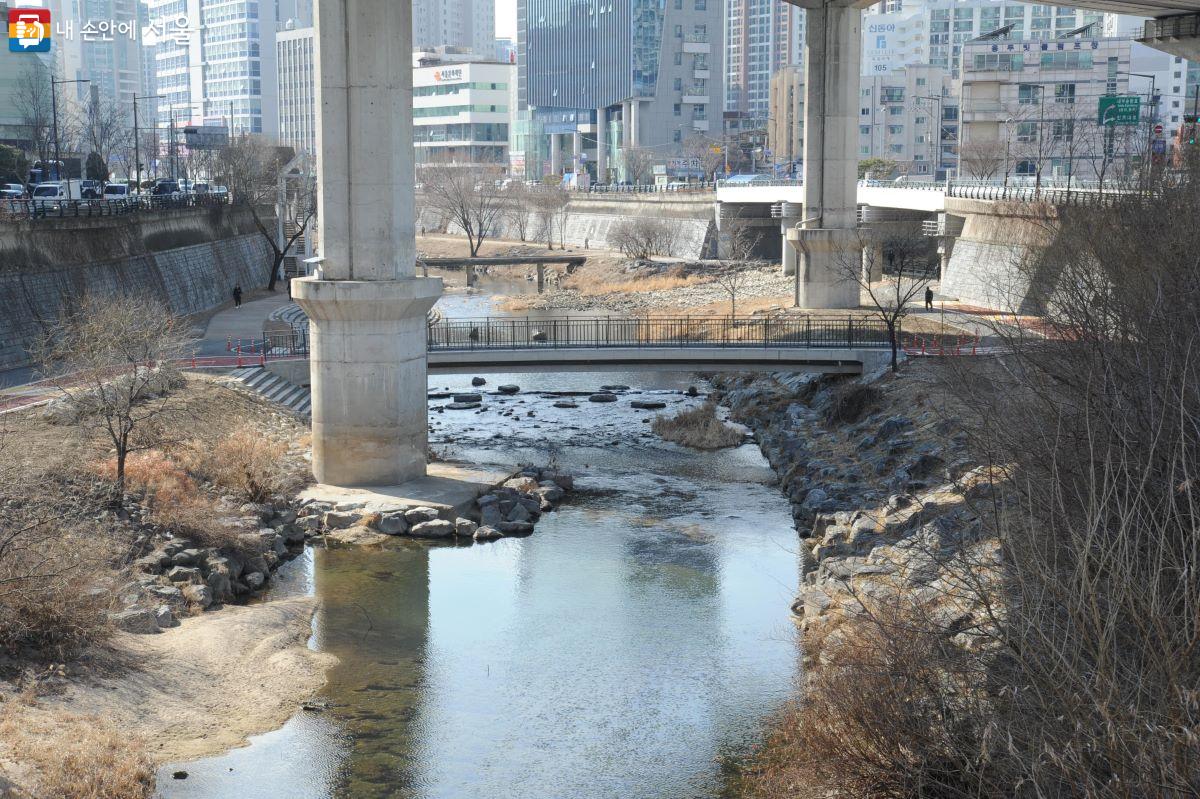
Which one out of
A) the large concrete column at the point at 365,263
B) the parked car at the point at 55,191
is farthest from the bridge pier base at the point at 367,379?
the parked car at the point at 55,191

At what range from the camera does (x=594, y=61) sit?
168m

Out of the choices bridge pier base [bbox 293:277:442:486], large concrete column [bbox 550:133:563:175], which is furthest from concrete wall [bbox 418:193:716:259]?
bridge pier base [bbox 293:277:442:486]

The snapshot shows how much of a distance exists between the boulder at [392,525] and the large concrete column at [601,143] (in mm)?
136511

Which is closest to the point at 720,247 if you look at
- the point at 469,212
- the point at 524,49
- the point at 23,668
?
the point at 469,212

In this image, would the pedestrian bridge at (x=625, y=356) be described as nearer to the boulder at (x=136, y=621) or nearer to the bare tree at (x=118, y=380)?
the bare tree at (x=118, y=380)

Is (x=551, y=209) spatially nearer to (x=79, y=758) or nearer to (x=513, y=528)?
(x=513, y=528)

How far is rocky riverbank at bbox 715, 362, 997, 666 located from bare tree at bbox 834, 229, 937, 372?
6633 mm

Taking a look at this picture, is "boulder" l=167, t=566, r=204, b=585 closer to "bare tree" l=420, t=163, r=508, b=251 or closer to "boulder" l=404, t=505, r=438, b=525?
"boulder" l=404, t=505, r=438, b=525

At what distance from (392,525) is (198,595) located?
6428 millimetres

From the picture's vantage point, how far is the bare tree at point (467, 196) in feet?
343

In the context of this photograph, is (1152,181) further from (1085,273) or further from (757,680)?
(757,680)

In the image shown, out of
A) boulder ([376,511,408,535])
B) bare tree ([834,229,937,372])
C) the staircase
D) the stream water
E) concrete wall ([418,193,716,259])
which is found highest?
concrete wall ([418,193,716,259])

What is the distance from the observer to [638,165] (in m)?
145

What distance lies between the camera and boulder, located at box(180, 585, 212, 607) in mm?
24469
